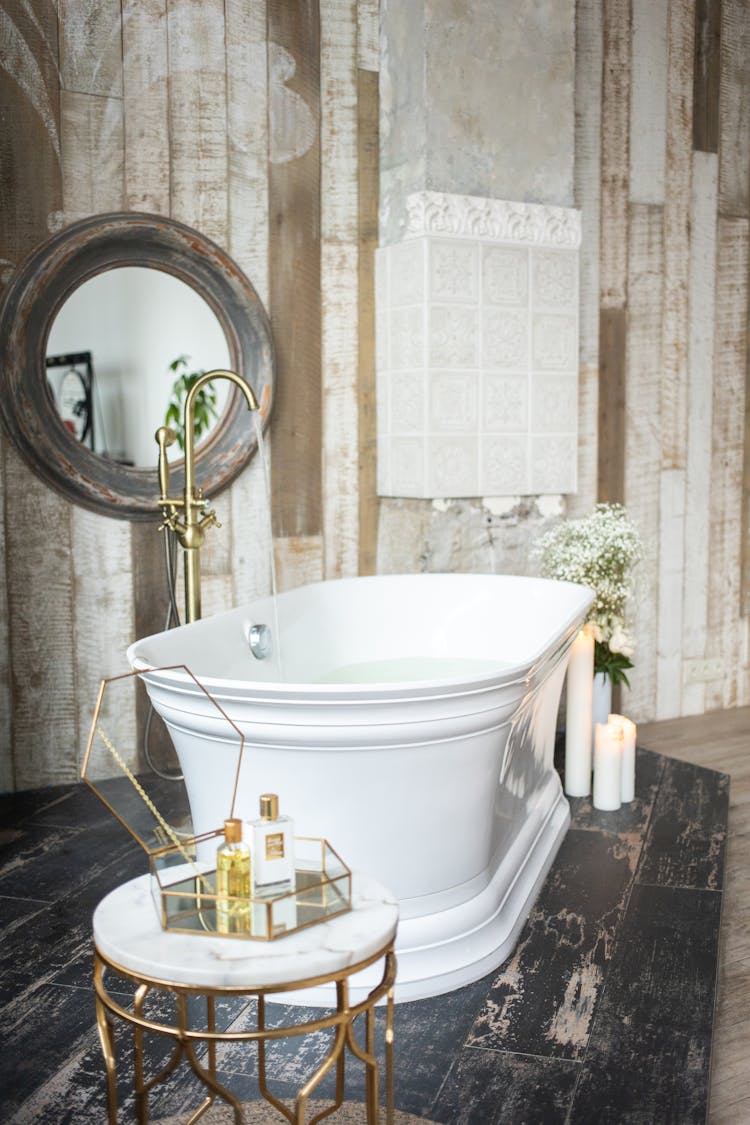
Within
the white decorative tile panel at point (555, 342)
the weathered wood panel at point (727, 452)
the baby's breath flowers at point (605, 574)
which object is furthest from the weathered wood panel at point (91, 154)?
the weathered wood panel at point (727, 452)

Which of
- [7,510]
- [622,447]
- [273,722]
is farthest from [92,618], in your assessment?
[622,447]

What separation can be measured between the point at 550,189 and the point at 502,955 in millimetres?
2625

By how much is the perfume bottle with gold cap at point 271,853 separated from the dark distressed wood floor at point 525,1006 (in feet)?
1.94

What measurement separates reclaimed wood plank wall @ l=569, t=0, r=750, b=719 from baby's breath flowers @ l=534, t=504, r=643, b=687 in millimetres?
560

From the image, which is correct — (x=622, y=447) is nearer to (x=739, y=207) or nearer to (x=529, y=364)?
(x=529, y=364)

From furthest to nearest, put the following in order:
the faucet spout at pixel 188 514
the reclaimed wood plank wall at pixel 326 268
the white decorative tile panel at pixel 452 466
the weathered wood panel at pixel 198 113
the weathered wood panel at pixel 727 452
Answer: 1. the weathered wood panel at pixel 727 452
2. the white decorative tile panel at pixel 452 466
3. the weathered wood panel at pixel 198 113
4. the reclaimed wood plank wall at pixel 326 268
5. the faucet spout at pixel 188 514

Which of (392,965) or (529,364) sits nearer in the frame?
(392,965)

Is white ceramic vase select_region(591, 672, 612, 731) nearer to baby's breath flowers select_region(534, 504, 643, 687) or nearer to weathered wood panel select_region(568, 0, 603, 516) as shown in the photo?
baby's breath flowers select_region(534, 504, 643, 687)

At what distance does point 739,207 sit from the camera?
177 inches

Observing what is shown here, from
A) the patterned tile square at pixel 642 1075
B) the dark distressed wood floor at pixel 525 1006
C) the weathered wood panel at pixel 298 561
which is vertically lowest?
the patterned tile square at pixel 642 1075

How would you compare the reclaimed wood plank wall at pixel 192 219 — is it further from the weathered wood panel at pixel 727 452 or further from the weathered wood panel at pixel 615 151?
the weathered wood panel at pixel 727 452

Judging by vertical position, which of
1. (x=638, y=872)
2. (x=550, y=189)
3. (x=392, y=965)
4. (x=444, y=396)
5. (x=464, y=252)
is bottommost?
(x=638, y=872)

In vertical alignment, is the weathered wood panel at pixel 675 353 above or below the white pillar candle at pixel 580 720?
above

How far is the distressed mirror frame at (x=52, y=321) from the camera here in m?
3.24
